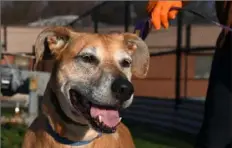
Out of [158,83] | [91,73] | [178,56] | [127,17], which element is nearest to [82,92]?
[91,73]

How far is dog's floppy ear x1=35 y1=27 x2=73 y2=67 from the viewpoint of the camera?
3654 mm

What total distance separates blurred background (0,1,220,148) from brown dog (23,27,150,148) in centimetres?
331

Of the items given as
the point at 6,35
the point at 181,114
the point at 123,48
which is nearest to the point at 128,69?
the point at 123,48

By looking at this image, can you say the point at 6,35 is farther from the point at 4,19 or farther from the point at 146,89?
the point at 146,89

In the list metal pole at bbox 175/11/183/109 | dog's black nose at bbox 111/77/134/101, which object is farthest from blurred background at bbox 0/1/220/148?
dog's black nose at bbox 111/77/134/101

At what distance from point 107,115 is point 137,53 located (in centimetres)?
69

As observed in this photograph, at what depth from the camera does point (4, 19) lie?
22.7 metres

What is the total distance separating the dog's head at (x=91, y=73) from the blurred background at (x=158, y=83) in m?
3.26

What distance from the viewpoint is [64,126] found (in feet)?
11.5

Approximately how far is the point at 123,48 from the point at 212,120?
31.3 inches

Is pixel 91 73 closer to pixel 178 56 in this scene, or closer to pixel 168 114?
pixel 168 114

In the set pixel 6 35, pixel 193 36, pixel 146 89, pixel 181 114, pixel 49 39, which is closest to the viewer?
pixel 49 39

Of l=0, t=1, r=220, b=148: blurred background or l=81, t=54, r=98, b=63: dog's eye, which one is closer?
l=81, t=54, r=98, b=63: dog's eye

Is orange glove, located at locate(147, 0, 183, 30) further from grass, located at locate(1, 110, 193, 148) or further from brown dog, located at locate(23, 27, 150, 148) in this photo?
grass, located at locate(1, 110, 193, 148)
